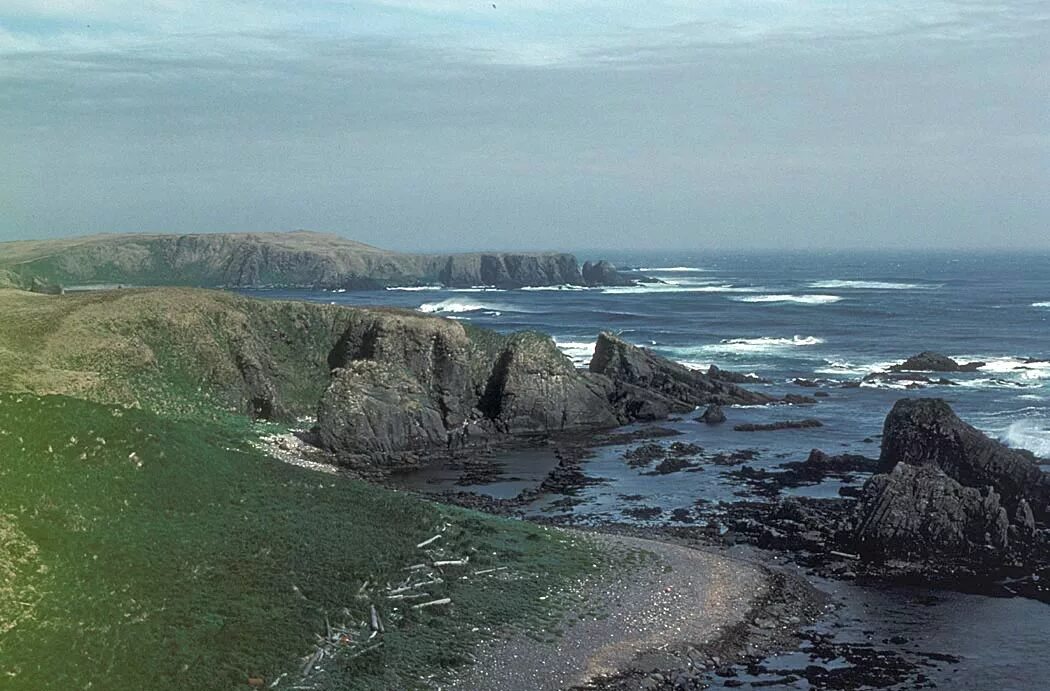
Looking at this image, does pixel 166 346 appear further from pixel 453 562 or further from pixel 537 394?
pixel 453 562

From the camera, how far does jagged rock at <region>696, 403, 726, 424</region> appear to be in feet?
232

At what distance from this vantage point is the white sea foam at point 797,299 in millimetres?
159625

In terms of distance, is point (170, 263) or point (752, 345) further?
point (170, 263)

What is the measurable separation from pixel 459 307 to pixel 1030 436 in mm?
99863

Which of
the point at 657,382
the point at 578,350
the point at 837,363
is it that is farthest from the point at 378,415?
the point at 837,363

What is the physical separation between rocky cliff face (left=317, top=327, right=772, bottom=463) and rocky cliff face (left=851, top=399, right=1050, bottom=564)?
25841mm

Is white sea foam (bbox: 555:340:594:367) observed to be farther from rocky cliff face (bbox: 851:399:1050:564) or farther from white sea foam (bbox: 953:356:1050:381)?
rocky cliff face (bbox: 851:399:1050:564)

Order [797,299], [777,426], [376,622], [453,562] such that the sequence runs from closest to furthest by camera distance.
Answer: [376,622] < [453,562] < [777,426] < [797,299]

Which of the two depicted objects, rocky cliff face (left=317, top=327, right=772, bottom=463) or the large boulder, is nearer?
the large boulder

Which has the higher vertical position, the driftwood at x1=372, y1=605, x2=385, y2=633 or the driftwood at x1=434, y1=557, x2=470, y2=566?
the driftwood at x1=434, y1=557, x2=470, y2=566

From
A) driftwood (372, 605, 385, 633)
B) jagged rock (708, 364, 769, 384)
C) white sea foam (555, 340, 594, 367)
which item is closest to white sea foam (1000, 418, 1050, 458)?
jagged rock (708, 364, 769, 384)

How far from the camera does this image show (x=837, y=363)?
97.5m

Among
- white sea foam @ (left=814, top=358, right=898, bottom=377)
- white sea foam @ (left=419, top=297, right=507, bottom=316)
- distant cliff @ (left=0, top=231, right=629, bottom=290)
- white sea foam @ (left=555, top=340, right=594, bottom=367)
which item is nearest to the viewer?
white sea foam @ (left=814, top=358, right=898, bottom=377)

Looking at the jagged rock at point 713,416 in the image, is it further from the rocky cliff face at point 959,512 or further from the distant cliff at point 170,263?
the distant cliff at point 170,263
